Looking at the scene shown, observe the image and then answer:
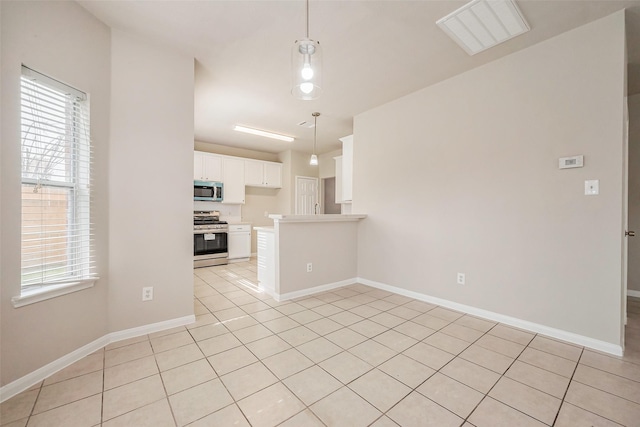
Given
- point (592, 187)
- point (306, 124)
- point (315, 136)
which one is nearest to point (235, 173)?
point (315, 136)

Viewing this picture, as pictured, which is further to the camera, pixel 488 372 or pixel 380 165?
pixel 380 165

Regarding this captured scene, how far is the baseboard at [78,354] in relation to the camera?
5.22 feet

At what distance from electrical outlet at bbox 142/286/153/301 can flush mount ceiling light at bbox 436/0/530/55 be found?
134 inches

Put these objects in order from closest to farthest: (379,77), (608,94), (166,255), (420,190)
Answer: (608,94) < (166,255) < (379,77) < (420,190)

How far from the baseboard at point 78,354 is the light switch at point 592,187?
12.4ft

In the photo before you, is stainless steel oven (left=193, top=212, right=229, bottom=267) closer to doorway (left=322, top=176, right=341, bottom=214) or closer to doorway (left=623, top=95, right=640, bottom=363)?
doorway (left=322, top=176, right=341, bottom=214)

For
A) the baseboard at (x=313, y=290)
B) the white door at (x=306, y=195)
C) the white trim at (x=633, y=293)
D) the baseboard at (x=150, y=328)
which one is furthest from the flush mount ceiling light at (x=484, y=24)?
the white door at (x=306, y=195)

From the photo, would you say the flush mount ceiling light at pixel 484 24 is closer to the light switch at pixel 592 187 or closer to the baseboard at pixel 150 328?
the light switch at pixel 592 187

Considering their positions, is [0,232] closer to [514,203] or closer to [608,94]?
[514,203]

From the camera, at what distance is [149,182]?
7.86 ft

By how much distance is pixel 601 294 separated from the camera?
2.14m

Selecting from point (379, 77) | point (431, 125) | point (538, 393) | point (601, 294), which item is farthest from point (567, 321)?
point (379, 77)

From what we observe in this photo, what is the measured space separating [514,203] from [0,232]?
12.9 feet

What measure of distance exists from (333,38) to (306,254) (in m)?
2.46
